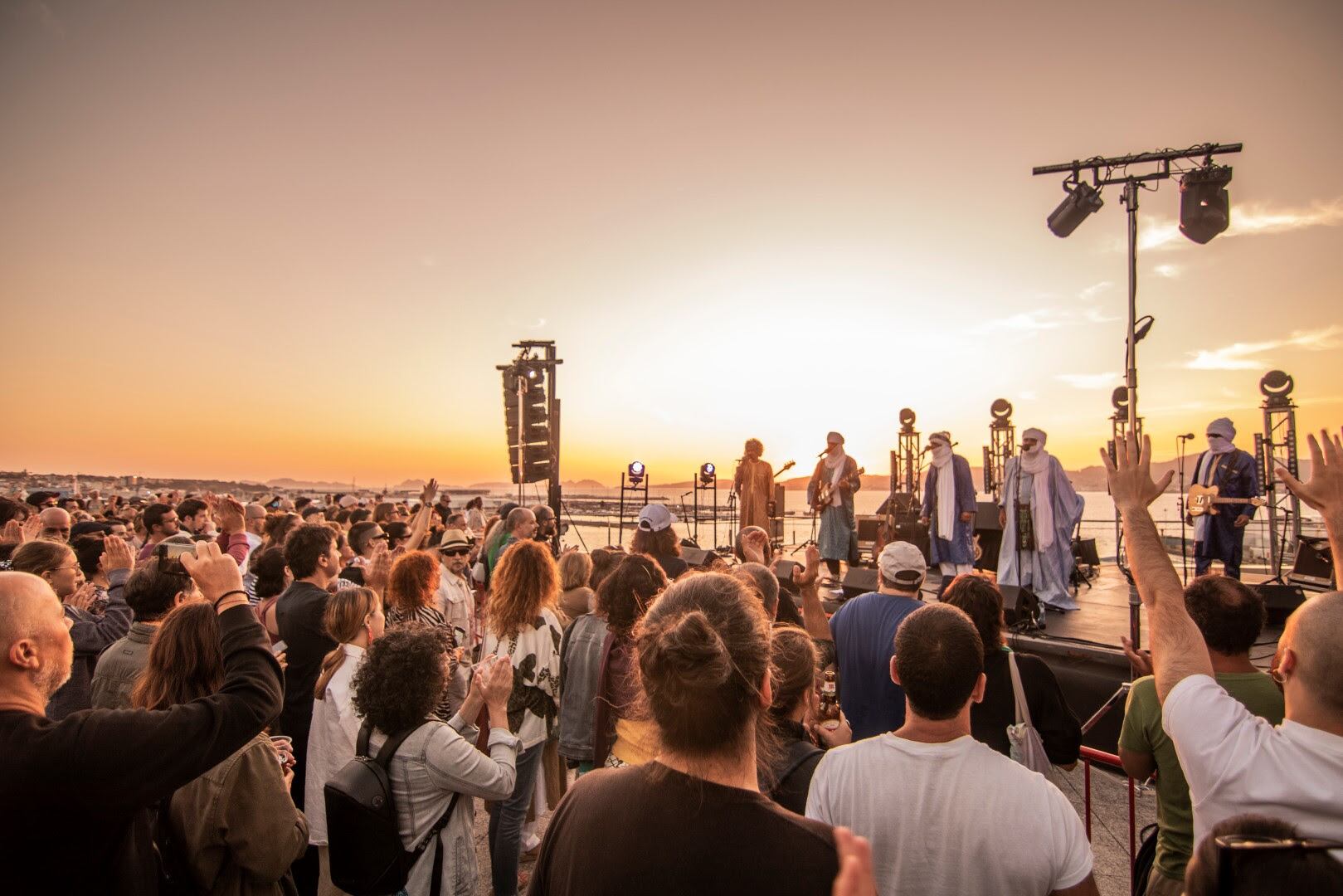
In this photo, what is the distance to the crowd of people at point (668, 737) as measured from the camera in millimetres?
1180

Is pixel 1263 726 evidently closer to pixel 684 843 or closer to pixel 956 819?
pixel 956 819

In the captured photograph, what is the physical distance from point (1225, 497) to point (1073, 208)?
3699 mm

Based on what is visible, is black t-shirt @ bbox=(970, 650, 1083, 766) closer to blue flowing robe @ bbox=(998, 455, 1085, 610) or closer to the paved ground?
the paved ground

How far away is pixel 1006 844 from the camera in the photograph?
1556 millimetres

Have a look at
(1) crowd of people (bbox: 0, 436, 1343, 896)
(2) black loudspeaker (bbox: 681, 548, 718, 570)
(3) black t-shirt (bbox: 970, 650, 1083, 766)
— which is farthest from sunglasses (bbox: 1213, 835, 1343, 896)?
(2) black loudspeaker (bbox: 681, 548, 718, 570)

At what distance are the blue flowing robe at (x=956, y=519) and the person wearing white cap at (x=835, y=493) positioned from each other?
1.09m

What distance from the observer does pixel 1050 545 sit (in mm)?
8211

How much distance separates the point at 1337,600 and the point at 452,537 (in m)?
4.72

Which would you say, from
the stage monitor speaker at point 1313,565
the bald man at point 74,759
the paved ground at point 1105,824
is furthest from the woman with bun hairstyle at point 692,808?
the stage monitor speaker at point 1313,565

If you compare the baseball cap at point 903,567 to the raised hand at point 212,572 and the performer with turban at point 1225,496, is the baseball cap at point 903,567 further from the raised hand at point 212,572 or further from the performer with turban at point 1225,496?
the performer with turban at point 1225,496

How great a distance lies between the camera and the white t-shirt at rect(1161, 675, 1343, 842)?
1.43 metres

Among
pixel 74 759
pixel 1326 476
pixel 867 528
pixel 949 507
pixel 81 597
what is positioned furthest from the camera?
pixel 867 528

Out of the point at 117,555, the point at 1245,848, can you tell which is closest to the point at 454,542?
the point at 117,555

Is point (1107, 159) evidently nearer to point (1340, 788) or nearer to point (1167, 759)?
point (1167, 759)
